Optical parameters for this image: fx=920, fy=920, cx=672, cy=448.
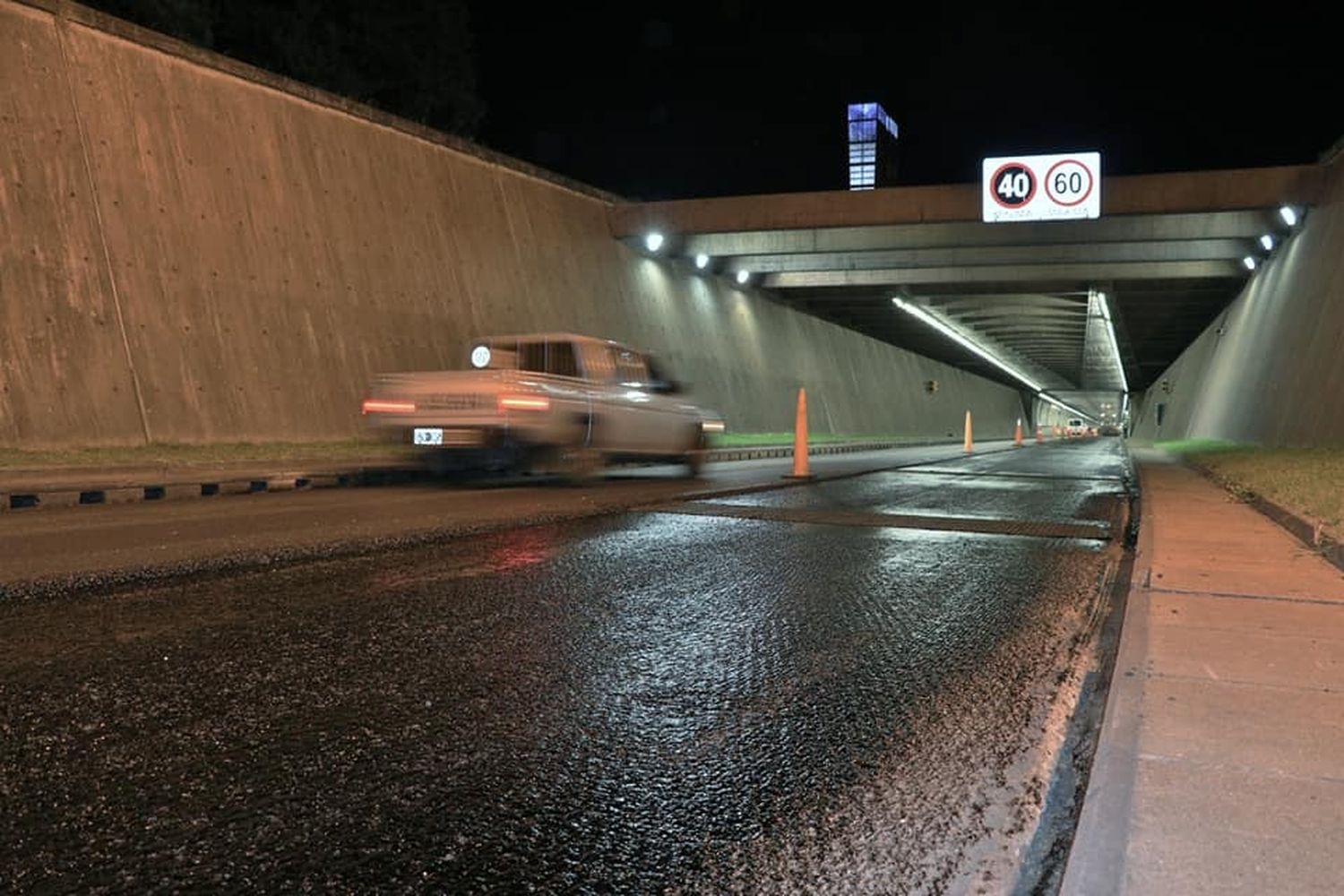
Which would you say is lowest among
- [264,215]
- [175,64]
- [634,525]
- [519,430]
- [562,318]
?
[634,525]

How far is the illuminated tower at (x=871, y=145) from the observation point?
181375 millimetres

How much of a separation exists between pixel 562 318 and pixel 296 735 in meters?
21.8

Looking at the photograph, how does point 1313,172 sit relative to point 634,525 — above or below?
above

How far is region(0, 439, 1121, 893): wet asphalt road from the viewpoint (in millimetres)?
2334

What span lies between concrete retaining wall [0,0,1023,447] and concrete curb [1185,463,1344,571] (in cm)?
1468

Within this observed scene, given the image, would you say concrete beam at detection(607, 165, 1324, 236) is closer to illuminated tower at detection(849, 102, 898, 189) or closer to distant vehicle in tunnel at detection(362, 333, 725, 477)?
distant vehicle in tunnel at detection(362, 333, 725, 477)

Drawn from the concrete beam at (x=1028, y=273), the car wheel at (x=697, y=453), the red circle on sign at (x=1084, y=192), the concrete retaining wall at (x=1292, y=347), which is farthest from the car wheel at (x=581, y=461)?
the concrete beam at (x=1028, y=273)

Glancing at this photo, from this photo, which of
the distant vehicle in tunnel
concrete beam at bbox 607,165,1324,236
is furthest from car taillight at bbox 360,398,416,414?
concrete beam at bbox 607,165,1324,236

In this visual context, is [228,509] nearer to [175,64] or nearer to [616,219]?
[175,64]

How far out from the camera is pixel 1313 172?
2152 cm

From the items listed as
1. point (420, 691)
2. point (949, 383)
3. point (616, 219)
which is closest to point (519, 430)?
point (420, 691)

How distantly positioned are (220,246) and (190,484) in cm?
612

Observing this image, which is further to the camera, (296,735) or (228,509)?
(228,509)

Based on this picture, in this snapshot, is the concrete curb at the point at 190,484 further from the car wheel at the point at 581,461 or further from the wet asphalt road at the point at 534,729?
the wet asphalt road at the point at 534,729
